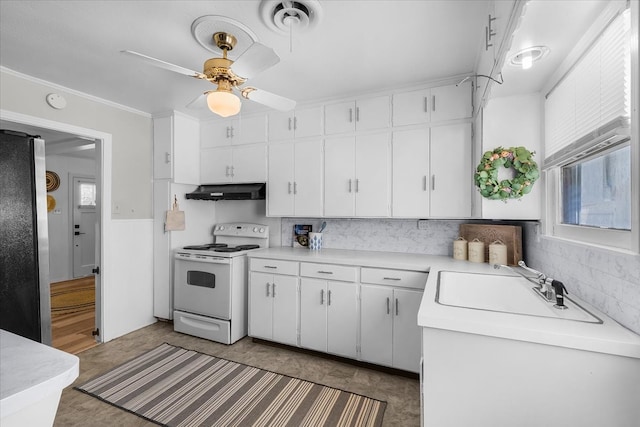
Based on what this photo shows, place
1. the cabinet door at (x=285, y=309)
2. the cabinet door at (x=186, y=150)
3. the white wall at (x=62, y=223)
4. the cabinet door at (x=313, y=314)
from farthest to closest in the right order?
the white wall at (x=62, y=223) → the cabinet door at (x=186, y=150) → the cabinet door at (x=285, y=309) → the cabinet door at (x=313, y=314)

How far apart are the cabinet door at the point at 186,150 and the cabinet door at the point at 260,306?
140cm

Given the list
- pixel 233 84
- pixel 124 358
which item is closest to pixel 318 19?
pixel 233 84

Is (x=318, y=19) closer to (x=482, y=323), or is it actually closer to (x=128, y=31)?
(x=128, y=31)

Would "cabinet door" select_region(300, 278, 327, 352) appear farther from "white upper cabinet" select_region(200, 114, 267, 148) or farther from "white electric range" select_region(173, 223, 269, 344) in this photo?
"white upper cabinet" select_region(200, 114, 267, 148)

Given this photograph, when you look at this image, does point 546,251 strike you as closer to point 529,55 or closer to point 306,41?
point 529,55

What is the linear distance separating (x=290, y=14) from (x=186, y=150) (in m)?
2.29

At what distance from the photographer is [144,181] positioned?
133 inches

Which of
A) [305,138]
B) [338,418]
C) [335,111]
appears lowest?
[338,418]

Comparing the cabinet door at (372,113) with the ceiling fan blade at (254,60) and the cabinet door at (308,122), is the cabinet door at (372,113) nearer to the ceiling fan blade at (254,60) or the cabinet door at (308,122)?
the cabinet door at (308,122)

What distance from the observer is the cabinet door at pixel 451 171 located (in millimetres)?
2436

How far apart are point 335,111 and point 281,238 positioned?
4.89 feet

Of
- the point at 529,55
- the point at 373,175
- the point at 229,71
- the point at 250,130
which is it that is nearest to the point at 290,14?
the point at 229,71

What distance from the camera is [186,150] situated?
3461mm

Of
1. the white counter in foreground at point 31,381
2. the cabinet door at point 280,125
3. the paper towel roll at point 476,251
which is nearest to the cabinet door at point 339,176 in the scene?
the cabinet door at point 280,125
